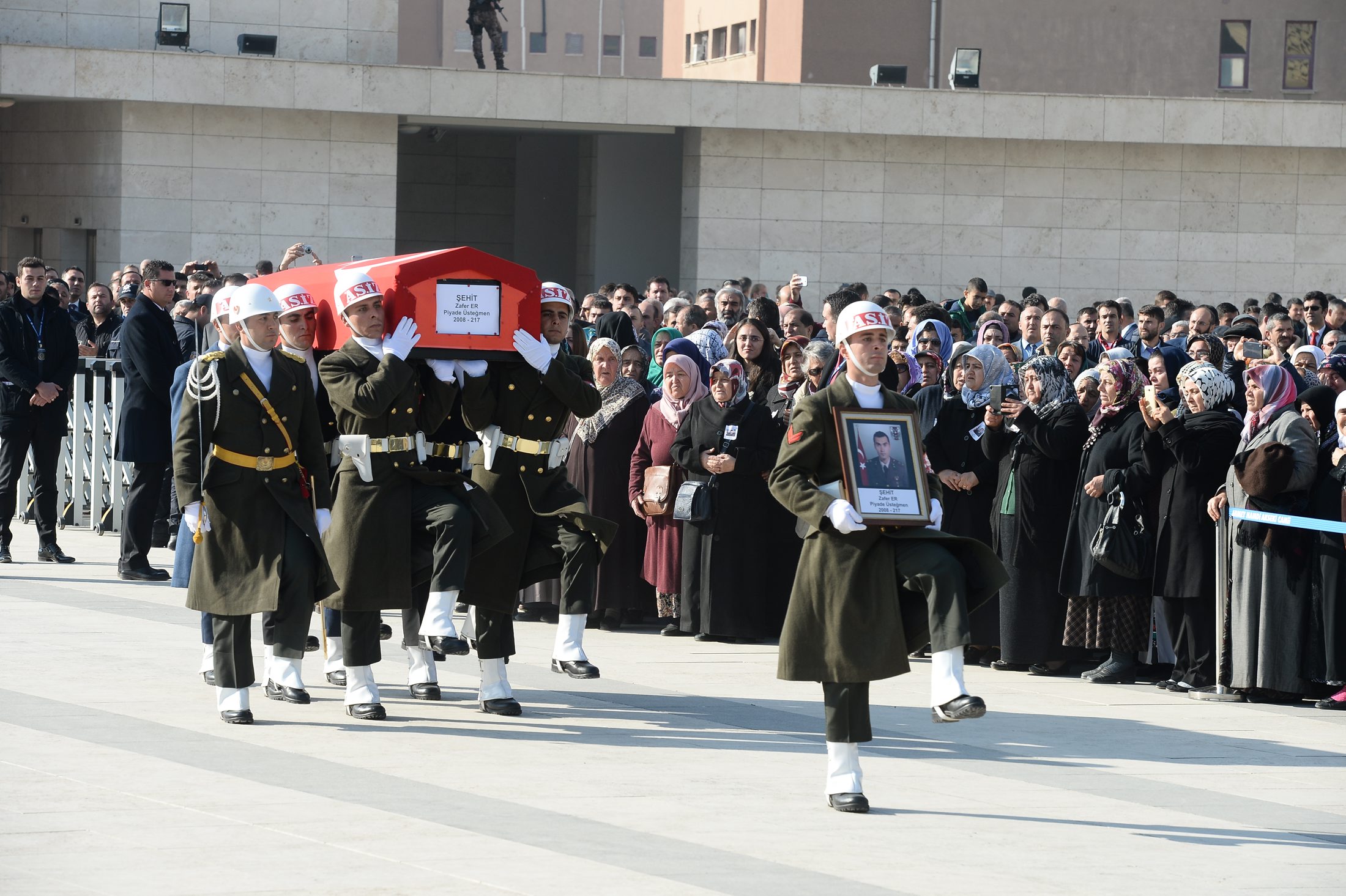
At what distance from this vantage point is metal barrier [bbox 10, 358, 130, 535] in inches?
662

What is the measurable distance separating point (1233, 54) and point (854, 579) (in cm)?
4742

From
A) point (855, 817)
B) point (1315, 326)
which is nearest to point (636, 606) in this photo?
point (855, 817)

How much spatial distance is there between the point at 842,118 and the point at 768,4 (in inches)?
1209

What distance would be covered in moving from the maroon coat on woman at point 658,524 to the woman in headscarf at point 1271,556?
368cm

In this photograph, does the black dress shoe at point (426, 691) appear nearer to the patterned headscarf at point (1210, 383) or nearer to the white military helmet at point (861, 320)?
the white military helmet at point (861, 320)

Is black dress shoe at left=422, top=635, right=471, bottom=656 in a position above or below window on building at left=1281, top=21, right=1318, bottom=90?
below

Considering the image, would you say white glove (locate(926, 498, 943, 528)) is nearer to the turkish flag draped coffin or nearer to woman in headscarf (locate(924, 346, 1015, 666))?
the turkish flag draped coffin

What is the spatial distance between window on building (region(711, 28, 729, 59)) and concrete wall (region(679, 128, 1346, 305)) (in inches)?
1424

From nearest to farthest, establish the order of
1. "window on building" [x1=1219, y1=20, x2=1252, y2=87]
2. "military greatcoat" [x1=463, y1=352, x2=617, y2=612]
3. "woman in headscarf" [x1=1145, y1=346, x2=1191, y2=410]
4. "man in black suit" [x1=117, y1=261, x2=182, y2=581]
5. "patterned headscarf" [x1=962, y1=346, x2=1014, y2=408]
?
"military greatcoat" [x1=463, y1=352, x2=617, y2=612], "woman in headscarf" [x1=1145, y1=346, x2=1191, y2=410], "patterned headscarf" [x1=962, y1=346, x2=1014, y2=408], "man in black suit" [x1=117, y1=261, x2=182, y2=581], "window on building" [x1=1219, y1=20, x2=1252, y2=87]

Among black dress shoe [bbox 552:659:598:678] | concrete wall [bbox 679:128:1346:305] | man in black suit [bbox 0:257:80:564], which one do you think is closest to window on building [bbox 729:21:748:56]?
concrete wall [bbox 679:128:1346:305]

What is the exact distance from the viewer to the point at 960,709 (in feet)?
24.0

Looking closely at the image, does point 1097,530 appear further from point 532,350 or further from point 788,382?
point 532,350

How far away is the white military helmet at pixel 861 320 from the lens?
775 cm

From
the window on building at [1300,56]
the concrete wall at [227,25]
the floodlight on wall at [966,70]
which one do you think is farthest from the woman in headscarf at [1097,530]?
the window on building at [1300,56]
